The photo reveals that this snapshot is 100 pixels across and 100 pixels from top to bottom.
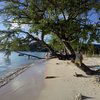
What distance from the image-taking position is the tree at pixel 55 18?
18438 mm

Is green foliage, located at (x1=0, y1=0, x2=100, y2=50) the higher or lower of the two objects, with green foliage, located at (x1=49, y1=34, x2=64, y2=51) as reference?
higher

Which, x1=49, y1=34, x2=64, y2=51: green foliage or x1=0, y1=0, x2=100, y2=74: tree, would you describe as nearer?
x1=0, y1=0, x2=100, y2=74: tree

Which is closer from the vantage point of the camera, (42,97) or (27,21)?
(42,97)

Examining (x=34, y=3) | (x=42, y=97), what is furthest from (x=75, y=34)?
(x=42, y=97)

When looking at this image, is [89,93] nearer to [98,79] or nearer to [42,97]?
[42,97]

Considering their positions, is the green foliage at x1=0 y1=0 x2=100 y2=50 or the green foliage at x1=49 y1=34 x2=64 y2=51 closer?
the green foliage at x1=0 y1=0 x2=100 y2=50

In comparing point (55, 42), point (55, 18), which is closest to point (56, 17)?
point (55, 18)

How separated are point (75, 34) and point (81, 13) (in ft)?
5.24

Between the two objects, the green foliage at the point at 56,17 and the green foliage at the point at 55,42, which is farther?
the green foliage at the point at 55,42

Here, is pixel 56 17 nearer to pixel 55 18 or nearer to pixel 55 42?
pixel 55 18

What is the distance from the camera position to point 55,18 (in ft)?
60.1

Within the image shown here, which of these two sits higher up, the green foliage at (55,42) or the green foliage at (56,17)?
the green foliage at (56,17)

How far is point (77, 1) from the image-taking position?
738 inches

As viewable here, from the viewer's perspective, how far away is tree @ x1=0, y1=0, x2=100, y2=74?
18.4 m
